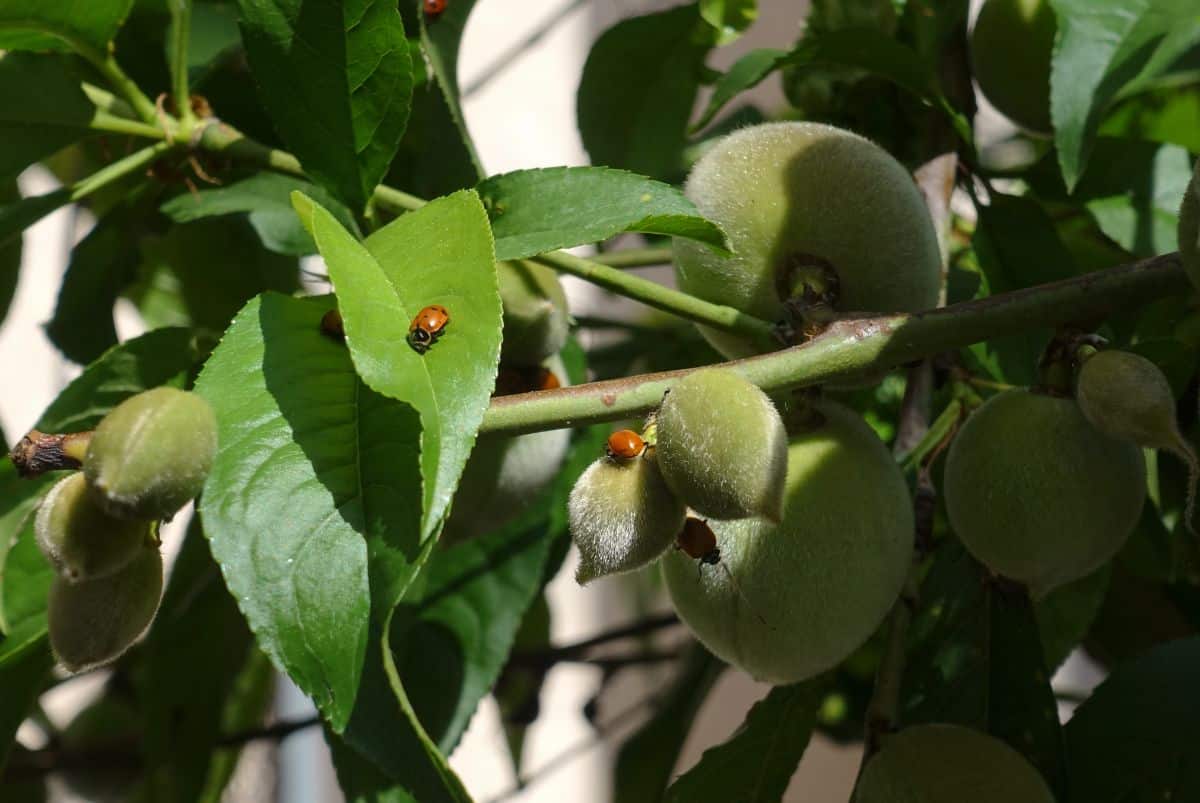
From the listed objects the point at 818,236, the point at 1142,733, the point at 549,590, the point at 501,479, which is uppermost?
the point at 818,236

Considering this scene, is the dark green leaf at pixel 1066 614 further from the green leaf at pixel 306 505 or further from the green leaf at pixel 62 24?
the green leaf at pixel 62 24

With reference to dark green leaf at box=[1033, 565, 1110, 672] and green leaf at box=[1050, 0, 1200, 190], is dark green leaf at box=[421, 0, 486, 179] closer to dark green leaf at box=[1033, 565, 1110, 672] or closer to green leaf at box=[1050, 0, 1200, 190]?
green leaf at box=[1050, 0, 1200, 190]

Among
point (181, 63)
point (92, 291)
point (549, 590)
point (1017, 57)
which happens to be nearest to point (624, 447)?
point (181, 63)

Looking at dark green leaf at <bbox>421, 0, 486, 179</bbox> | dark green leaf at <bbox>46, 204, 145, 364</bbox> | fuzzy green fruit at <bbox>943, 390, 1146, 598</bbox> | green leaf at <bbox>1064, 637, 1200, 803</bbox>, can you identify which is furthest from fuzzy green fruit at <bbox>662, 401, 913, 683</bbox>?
dark green leaf at <bbox>46, 204, 145, 364</bbox>

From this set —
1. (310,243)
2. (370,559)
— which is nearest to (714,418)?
(370,559)

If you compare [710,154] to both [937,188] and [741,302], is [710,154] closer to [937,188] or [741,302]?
[741,302]

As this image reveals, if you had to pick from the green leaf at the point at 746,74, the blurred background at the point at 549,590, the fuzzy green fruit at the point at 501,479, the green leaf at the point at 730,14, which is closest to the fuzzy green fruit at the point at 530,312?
the fuzzy green fruit at the point at 501,479

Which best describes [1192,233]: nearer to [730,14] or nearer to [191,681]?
[730,14]

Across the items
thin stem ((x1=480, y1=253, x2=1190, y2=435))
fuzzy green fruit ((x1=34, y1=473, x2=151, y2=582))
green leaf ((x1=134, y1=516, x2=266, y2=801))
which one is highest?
fuzzy green fruit ((x1=34, y1=473, x2=151, y2=582))
